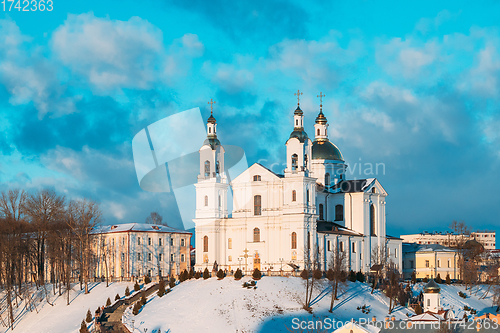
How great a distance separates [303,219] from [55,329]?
24642mm

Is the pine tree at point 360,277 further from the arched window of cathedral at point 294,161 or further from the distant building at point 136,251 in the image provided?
the distant building at point 136,251

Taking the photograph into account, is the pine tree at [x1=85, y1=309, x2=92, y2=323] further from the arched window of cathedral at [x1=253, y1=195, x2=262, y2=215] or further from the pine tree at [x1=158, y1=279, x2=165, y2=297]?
the arched window of cathedral at [x1=253, y1=195, x2=262, y2=215]

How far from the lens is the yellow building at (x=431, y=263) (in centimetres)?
8462

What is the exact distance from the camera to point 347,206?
75.6m

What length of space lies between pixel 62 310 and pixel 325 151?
34.4 metres

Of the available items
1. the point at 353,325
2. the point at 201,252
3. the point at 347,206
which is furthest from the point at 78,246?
the point at 353,325

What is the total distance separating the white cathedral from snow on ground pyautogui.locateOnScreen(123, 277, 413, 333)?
21.6ft

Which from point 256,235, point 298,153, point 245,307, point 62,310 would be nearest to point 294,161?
point 298,153

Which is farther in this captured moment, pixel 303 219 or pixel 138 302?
pixel 303 219

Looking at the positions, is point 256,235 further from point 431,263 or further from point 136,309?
point 431,263

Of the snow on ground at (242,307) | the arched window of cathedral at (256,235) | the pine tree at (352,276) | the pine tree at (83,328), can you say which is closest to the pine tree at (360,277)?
the pine tree at (352,276)

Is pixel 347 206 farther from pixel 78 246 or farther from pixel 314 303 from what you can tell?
pixel 78 246

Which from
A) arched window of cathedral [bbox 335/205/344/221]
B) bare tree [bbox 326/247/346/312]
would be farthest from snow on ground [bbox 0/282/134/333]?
arched window of cathedral [bbox 335/205/344/221]

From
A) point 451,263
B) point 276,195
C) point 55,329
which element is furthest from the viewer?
point 451,263
